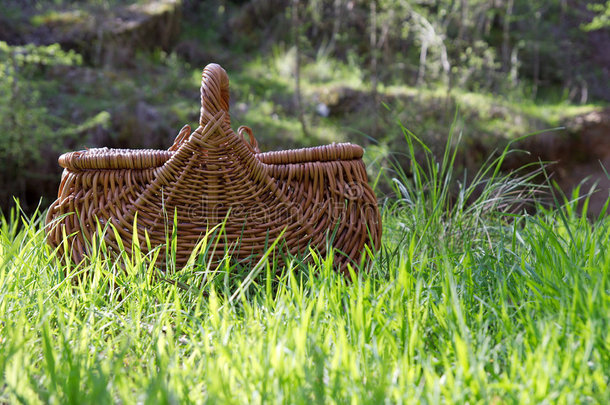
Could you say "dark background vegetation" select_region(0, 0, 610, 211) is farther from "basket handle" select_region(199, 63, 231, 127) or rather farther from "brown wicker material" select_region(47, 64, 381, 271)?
"basket handle" select_region(199, 63, 231, 127)

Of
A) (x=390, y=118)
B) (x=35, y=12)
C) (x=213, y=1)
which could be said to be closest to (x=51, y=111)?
(x=35, y=12)

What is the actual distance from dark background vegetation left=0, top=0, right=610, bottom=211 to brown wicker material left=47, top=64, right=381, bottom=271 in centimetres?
329

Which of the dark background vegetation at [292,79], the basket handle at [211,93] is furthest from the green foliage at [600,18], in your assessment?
the basket handle at [211,93]

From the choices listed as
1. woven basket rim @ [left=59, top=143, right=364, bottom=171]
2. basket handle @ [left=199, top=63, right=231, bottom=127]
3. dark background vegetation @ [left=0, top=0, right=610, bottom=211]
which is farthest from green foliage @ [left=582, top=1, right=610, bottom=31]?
basket handle @ [left=199, top=63, right=231, bottom=127]

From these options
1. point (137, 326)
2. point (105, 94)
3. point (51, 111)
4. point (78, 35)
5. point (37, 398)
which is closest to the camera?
point (37, 398)

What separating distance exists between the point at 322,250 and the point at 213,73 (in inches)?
20.1

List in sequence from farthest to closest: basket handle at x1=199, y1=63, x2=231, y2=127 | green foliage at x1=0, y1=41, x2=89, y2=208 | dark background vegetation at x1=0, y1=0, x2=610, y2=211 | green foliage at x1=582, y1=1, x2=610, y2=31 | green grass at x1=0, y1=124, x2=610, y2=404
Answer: green foliage at x1=582, y1=1, x2=610, y2=31, dark background vegetation at x1=0, y1=0, x2=610, y2=211, green foliage at x1=0, y1=41, x2=89, y2=208, basket handle at x1=199, y1=63, x2=231, y2=127, green grass at x1=0, y1=124, x2=610, y2=404

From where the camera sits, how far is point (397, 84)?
724cm

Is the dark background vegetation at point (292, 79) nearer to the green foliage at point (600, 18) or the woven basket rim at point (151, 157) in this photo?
the green foliage at point (600, 18)

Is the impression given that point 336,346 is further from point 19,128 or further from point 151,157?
point 19,128

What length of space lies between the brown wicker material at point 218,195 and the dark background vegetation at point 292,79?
10.8 ft

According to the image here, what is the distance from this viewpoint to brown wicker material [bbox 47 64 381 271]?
1177mm

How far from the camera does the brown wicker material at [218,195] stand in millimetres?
1177

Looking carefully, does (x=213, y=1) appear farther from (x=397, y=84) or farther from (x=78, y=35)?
(x=397, y=84)
